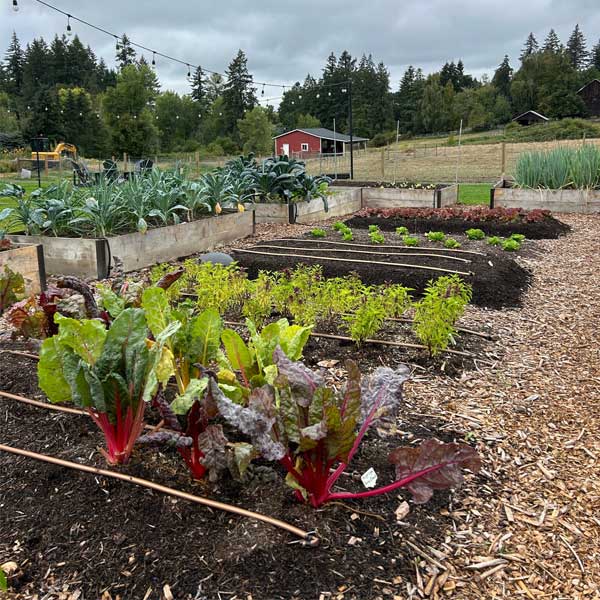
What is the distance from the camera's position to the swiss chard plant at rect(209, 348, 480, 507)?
1930mm

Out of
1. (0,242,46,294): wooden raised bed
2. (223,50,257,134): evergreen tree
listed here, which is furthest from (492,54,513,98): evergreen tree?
(0,242,46,294): wooden raised bed

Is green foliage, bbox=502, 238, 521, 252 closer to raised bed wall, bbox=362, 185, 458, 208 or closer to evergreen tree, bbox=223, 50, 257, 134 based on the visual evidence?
raised bed wall, bbox=362, 185, 458, 208

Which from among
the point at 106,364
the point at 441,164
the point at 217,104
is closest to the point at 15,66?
the point at 217,104

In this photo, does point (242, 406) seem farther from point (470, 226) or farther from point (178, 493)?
point (470, 226)

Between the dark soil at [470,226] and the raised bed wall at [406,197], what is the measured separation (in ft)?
7.49

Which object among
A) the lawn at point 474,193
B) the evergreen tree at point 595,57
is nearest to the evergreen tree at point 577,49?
the evergreen tree at point 595,57

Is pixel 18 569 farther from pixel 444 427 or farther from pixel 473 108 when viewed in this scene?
pixel 473 108

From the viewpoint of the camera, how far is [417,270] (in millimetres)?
5699

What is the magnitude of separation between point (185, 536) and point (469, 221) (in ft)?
27.8

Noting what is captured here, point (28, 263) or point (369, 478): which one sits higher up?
point (28, 263)

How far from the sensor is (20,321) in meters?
3.28

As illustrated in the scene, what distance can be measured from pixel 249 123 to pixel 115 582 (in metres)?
52.0

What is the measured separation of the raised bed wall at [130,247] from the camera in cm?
606

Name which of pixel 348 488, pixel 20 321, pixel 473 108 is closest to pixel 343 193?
pixel 20 321
